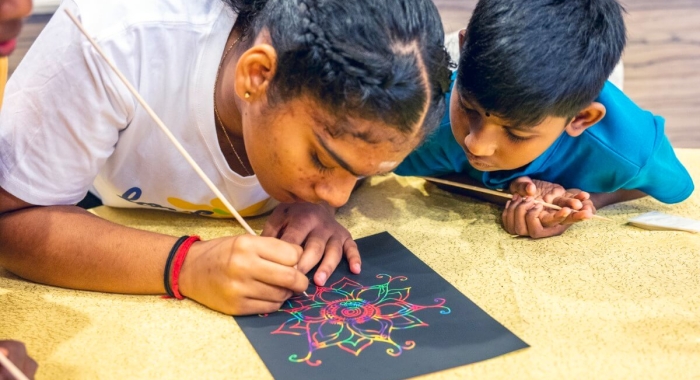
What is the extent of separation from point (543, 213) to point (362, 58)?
41cm

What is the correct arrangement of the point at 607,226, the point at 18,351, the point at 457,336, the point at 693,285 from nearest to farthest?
the point at 18,351 < the point at 457,336 < the point at 693,285 < the point at 607,226

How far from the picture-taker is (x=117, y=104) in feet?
2.45

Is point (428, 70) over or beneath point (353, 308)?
over

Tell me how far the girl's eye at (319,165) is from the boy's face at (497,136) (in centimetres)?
27

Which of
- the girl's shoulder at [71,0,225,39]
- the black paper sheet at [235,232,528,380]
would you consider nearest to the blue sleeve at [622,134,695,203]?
the black paper sheet at [235,232,528,380]

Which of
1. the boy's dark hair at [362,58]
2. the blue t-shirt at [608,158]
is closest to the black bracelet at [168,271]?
the boy's dark hair at [362,58]

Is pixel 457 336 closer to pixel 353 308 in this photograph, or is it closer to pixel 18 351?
pixel 353 308

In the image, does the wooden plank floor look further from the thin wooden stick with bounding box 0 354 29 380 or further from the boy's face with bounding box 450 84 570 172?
the thin wooden stick with bounding box 0 354 29 380

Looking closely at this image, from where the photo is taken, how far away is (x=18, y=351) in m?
0.56

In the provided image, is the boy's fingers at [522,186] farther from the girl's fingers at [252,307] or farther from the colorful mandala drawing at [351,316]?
the girl's fingers at [252,307]

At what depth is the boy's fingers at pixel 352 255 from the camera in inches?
31.2

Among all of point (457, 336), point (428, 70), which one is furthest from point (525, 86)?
point (457, 336)

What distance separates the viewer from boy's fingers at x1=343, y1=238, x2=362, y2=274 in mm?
792

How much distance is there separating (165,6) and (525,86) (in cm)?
44
